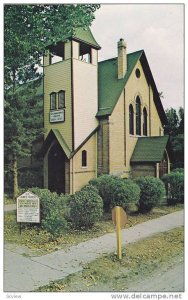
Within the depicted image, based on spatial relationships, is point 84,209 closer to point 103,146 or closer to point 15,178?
point 15,178

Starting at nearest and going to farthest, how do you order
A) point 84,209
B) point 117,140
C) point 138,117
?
point 84,209, point 117,140, point 138,117

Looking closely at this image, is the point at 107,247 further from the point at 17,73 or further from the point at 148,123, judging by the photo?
the point at 148,123

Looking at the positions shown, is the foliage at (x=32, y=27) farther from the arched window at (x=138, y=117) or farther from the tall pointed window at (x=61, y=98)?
the arched window at (x=138, y=117)

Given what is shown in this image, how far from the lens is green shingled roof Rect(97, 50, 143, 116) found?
1619 centimetres

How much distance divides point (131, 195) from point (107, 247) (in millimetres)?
3120

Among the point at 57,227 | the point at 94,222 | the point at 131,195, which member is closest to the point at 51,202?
the point at 57,227

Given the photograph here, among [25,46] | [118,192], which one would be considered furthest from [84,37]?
[118,192]

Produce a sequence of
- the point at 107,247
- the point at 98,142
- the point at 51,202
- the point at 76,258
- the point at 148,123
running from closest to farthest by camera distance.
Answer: the point at 76,258, the point at 107,247, the point at 51,202, the point at 98,142, the point at 148,123

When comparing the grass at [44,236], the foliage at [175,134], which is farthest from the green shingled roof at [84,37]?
the grass at [44,236]

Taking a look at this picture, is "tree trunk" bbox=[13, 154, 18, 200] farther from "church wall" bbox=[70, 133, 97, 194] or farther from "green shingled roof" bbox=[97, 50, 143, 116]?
"green shingled roof" bbox=[97, 50, 143, 116]

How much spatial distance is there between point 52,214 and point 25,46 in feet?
16.6

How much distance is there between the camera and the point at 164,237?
27.9ft

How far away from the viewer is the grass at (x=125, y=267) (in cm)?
546

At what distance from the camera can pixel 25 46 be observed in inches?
378
